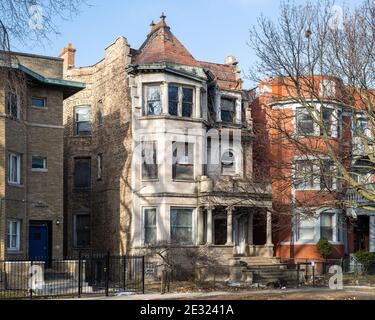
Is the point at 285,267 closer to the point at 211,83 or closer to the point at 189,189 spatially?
the point at 189,189

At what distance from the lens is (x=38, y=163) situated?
3089 centimetres

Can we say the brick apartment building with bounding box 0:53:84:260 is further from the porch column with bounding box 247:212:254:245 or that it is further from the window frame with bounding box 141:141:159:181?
the porch column with bounding box 247:212:254:245

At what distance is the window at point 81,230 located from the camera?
3838 cm

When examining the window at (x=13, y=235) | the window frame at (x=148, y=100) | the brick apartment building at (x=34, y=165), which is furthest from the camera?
the window frame at (x=148, y=100)

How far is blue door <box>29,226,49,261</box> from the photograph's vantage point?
3059 cm

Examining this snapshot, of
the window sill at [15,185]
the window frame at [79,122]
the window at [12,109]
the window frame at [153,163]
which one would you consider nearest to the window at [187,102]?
the window frame at [153,163]

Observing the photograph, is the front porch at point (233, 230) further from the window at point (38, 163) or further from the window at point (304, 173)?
the window at point (304, 173)

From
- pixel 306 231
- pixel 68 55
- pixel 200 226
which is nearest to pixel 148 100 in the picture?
pixel 200 226

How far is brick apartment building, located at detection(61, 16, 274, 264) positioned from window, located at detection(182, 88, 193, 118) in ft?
0.17

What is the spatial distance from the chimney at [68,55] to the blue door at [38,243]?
1453 cm

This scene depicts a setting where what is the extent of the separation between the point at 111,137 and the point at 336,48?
57.0 ft

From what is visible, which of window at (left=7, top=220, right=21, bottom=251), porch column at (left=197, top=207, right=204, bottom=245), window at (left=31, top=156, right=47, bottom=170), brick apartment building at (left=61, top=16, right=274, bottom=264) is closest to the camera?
window at (left=7, top=220, right=21, bottom=251)

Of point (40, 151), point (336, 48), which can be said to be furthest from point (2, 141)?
point (336, 48)

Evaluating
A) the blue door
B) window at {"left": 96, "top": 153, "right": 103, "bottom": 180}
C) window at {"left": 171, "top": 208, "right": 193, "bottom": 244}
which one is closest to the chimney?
window at {"left": 96, "top": 153, "right": 103, "bottom": 180}
